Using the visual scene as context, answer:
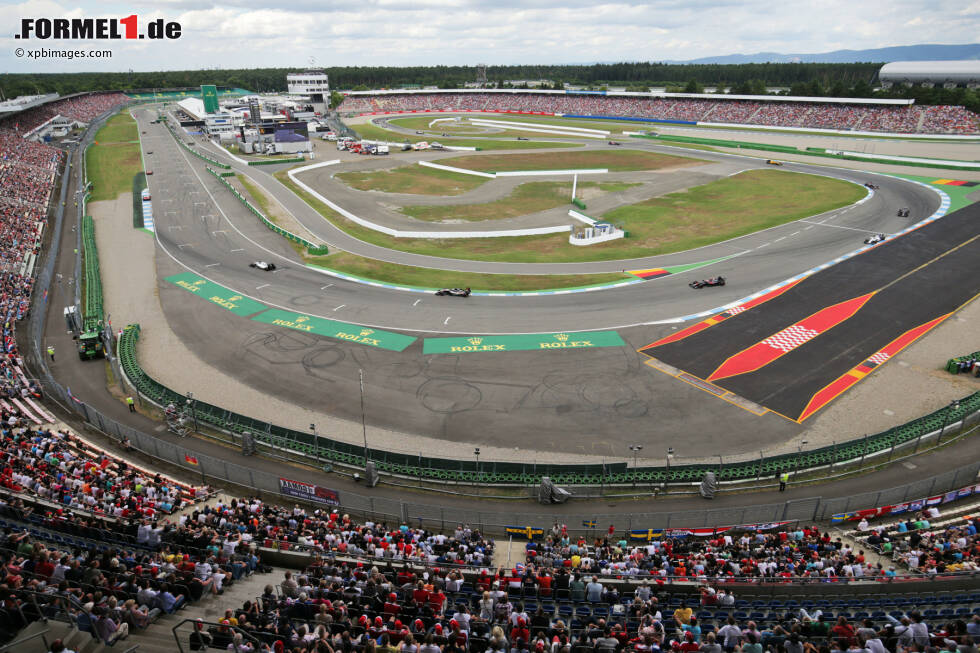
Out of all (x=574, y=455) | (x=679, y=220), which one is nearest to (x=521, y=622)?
(x=574, y=455)

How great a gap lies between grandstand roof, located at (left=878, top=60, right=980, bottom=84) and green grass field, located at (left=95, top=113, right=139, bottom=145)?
184 meters

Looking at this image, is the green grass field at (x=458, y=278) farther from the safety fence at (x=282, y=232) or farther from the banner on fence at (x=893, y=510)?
the banner on fence at (x=893, y=510)

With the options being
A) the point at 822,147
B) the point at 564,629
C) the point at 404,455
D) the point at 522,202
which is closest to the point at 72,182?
the point at 522,202

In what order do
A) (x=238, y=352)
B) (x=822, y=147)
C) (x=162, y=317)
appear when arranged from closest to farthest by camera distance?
(x=238, y=352), (x=162, y=317), (x=822, y=147)

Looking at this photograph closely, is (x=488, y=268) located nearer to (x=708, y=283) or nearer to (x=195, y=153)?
(x=708, y=283)

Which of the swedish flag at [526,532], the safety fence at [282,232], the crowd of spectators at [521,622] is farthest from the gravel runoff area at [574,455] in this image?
the safety fence at [282,232]

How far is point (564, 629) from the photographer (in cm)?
1228

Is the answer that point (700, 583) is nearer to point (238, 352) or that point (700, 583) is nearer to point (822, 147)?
point (238, 352)

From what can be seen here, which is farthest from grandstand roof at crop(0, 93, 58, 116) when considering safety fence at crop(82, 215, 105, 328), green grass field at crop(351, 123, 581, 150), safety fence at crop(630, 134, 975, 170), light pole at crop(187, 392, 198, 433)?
safety fence at crop(630, 134, 975, 170)

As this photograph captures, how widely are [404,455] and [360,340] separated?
1352cm

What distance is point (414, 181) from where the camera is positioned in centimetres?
8150

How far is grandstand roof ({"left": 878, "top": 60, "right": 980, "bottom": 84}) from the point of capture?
134 meters

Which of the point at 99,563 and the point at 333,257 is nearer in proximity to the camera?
the point at 99,563

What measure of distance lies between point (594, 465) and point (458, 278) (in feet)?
85.6
